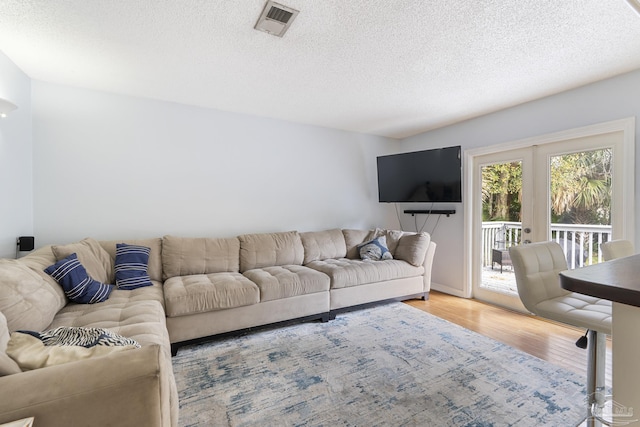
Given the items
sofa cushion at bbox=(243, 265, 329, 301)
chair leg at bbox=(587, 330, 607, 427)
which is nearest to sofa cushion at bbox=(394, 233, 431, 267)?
sofa cushion at bbox=(243, 265, 329, 301)

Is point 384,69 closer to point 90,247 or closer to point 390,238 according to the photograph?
point 390,238

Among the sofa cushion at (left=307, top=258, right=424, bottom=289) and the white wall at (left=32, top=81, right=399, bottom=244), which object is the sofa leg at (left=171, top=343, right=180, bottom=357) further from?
the sofa cushion at (left=307, top=258, right=424, bottom=289)

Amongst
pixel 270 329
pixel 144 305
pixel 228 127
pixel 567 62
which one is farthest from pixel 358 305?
pixel 567 62

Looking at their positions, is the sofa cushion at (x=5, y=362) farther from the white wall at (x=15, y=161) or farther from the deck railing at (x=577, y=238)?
the deck railing at (x=577, y=238)

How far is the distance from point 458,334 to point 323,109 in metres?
2.89

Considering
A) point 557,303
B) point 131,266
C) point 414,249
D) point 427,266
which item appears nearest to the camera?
point 557,303

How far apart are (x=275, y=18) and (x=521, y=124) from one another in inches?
118

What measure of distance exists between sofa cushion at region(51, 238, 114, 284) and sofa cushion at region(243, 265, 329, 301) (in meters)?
1.26

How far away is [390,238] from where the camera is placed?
416cm

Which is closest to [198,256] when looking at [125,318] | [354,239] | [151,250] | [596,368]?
[151,250]

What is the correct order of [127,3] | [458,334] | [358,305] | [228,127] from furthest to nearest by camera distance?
1. [228,127]
2. [358,305]
3. [458,334]
4. [127,3]

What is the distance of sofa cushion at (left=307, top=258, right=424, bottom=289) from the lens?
3.23m

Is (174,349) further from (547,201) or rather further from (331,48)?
(547,201)

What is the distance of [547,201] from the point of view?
3.14 meters
